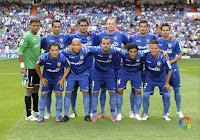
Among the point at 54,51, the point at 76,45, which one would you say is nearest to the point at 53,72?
the point at 54,51

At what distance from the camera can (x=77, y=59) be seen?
6.57 metres

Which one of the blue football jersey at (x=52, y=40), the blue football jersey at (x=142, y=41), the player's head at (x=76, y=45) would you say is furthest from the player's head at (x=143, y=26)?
the blue football jersey at (x=52, y=40)

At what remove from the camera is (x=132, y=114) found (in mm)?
7004

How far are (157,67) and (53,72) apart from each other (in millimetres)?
2343

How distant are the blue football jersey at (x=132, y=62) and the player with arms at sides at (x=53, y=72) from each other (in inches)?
50.2

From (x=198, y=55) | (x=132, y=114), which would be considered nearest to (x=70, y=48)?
(x=132, y=114)

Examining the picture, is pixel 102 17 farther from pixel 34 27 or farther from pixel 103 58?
pixel 103 58

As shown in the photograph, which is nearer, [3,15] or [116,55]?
[116,55]

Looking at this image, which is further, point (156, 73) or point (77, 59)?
point (156, 73)

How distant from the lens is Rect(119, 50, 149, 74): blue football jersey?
6571 millimetres

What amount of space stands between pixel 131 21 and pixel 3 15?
16509 millimetres

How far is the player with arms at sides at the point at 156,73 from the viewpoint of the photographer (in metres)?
6.55

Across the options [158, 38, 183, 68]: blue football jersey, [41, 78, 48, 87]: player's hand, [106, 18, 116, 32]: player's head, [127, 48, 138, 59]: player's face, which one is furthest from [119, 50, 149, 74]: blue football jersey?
[41, 78, 48, 87]: player's hand

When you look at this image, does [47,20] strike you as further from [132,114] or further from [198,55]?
[132,114]
